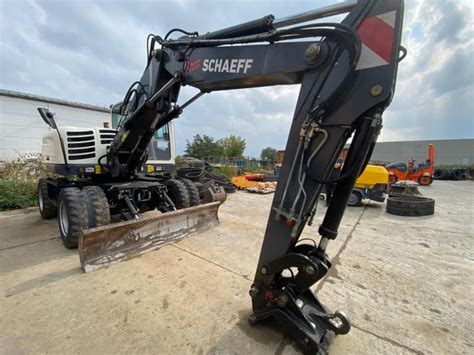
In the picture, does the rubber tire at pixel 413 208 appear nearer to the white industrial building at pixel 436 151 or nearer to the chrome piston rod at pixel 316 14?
the chrome piston rod at pixel 316 14

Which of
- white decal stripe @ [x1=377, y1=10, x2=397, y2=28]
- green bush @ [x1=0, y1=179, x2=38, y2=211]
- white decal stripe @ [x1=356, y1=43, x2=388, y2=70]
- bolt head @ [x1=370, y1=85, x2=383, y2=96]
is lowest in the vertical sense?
green bush @ [x1=0, y1=179, x2=38, y2=211]

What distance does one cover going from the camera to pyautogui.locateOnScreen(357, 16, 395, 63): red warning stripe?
139cm

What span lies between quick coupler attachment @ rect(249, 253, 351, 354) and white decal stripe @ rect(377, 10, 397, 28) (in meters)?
1.57

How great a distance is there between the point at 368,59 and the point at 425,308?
231 centimetres

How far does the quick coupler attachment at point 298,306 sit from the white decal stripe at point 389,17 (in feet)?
5.15

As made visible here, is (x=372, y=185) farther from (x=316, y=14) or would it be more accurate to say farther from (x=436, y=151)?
(x=436, y=151)

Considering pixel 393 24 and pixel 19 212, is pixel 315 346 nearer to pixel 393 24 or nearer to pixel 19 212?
pixel 393 24

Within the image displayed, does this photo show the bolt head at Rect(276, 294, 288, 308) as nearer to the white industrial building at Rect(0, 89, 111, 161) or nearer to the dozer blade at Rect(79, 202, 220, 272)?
the dozer blade at Rect(79, 202, 220, 272)

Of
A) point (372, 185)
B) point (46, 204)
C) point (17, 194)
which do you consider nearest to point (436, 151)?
point (372, 185)

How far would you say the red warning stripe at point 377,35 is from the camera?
1393 mm

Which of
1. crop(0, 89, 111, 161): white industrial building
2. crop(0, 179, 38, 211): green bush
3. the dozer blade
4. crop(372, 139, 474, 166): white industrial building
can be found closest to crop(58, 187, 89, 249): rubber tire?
the dozer blade

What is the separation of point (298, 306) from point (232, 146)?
36.9 metres

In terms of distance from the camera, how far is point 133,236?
313 centimetres

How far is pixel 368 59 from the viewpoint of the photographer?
143cm
